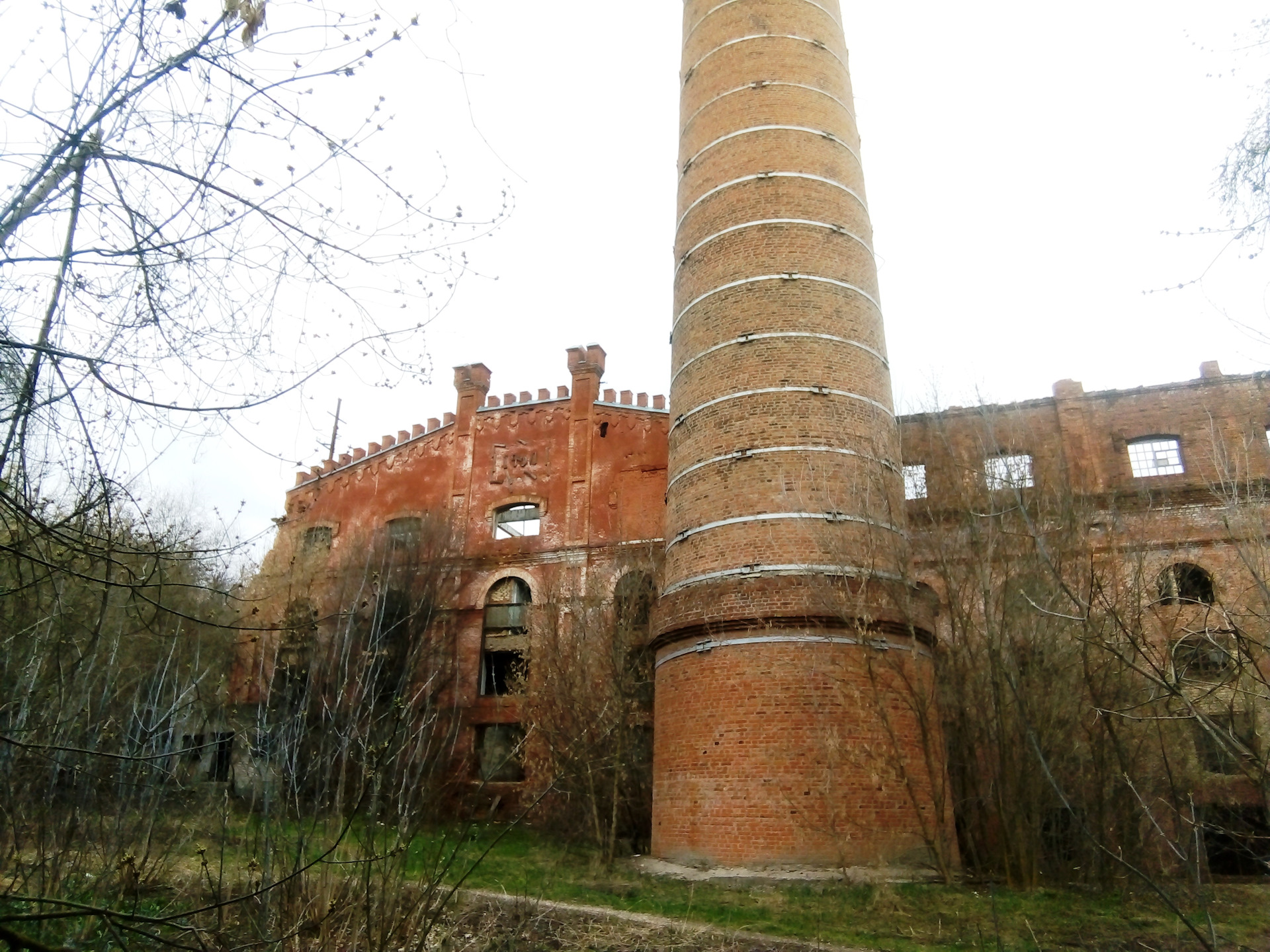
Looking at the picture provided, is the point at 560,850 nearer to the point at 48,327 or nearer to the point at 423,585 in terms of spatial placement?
the point at 423,585

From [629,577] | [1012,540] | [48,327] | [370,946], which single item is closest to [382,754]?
[370,946]

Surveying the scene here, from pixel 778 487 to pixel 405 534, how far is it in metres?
13.6

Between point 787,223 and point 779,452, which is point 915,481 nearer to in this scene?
point 787,223

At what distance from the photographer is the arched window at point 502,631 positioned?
21969mm

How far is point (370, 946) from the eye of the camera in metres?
4.41

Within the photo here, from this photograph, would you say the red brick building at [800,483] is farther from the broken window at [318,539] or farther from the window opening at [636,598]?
the broken window at [318,539]

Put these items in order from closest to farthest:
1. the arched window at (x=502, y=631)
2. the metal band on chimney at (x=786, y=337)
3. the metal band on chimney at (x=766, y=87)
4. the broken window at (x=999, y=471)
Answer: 1. the broken window at (x=999, y=471)
2. the metal band on chimney at (x=786, y=337)
3. the metal band on chimney at (x=766, y=87)
4. the arched window at (x=502, y=631)

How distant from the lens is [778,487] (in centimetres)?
1163

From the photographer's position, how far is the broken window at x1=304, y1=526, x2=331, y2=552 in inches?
977

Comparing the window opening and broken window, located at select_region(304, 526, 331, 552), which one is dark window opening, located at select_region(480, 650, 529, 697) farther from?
broken window, located at select_region(304, 526, 331, 552)

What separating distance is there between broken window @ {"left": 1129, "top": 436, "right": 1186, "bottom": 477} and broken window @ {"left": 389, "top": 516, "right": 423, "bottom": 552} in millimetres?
15760

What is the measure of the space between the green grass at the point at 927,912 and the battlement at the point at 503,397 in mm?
14323

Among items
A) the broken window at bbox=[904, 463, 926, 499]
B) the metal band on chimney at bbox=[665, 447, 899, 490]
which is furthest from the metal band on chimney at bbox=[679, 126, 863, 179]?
the broken window at bbox=[904, 463, 926, 499]

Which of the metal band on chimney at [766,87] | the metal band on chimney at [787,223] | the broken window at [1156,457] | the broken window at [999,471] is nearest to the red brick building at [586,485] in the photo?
the broken window at [1156,457]
